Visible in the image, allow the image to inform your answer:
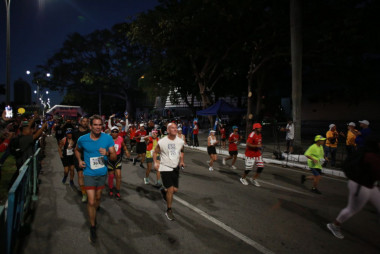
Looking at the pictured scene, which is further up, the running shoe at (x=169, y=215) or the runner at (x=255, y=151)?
the runner at (x=255, y=151)

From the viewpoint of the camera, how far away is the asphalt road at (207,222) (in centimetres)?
391

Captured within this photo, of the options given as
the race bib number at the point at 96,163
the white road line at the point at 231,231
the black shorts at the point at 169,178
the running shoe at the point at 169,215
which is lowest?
the white road line at the point at 231,231

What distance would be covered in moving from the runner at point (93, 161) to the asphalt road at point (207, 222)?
57 cm

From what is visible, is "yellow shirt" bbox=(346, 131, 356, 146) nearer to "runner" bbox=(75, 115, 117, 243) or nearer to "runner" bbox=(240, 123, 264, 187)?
"runner" bbox=(240, 123, 264, 187)

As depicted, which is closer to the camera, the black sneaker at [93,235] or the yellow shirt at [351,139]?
the black sneaker at [93,235]

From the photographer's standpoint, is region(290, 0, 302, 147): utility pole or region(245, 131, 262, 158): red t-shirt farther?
region(290, 0, 302, 147): utility pole

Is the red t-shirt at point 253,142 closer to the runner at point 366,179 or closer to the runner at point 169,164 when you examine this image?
the runner at point 169,164

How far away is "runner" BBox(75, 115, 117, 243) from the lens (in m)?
4.14

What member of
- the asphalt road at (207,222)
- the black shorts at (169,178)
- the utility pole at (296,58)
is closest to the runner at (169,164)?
the black shorts at (169,178)

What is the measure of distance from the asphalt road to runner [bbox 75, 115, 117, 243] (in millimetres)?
569

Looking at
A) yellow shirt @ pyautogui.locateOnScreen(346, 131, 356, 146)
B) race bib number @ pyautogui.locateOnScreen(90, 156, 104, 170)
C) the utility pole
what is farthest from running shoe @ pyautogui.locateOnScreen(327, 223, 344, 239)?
the utility pole

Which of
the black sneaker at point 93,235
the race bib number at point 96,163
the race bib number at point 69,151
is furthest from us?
the race bib number at point 69,151

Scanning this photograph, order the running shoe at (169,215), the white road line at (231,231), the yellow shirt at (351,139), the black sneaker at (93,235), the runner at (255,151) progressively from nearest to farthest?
the white road line at (231,231) → the black sneaker at (93,235) → the running shoe at (169,215) → the runner at (255,151) → the yellow shirt at (351,139)

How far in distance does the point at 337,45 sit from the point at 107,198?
1591cm
